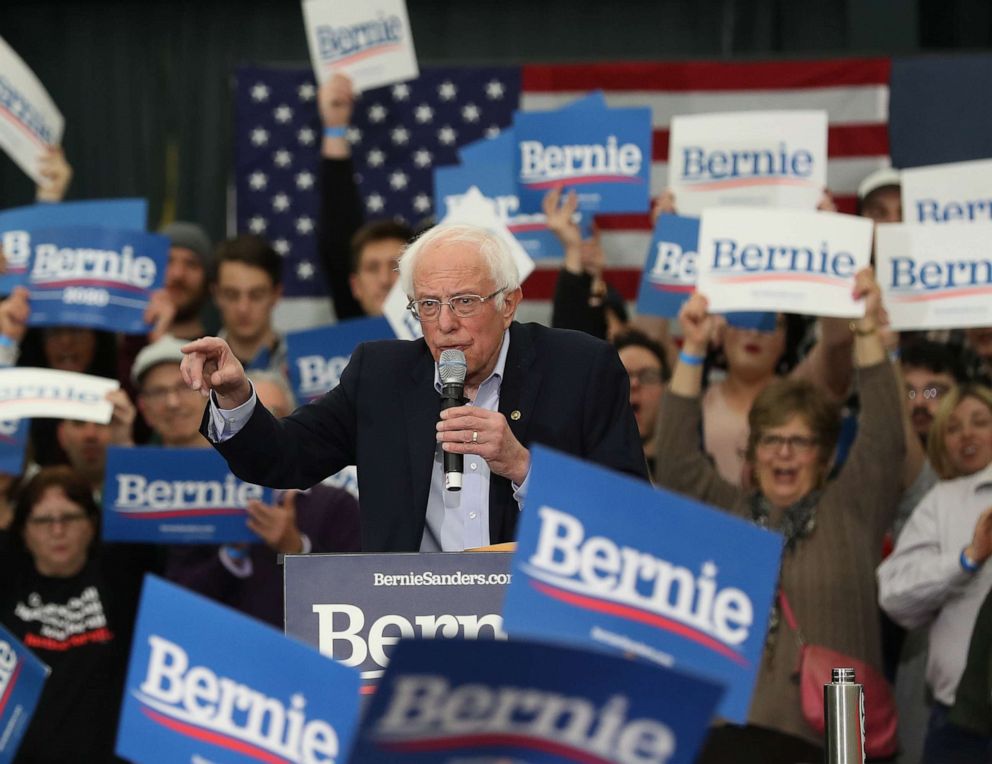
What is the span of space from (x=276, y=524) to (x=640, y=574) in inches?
103

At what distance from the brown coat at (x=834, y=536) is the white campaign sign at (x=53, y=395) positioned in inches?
62.3

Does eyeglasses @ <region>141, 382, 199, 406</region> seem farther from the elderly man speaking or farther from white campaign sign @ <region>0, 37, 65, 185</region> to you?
the elderly man speaking

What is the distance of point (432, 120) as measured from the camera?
20.6 ft

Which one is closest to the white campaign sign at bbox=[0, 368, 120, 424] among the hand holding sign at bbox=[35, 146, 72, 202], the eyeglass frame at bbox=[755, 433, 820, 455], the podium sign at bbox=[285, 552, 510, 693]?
the hand holding sign at bbox=[35, 146, 72, 202]

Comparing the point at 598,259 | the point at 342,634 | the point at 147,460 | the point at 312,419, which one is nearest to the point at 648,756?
the point at 342,634

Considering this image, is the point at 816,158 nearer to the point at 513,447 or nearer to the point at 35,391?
the point at 35,391

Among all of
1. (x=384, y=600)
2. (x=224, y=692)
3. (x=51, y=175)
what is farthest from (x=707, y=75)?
(x=224, y=692)

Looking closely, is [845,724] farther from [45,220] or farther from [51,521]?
[45,220]

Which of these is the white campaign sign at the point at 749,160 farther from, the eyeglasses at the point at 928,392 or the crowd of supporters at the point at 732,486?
the eyeglasses at the point at 928,392

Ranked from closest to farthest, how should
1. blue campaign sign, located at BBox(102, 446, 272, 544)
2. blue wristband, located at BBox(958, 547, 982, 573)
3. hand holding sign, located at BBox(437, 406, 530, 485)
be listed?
hand holding sign, located at BBox(437, 406, 530, 485) < blue wristband, located at BBox(958, 547, 982, 573) < blue campaign sign, located at BBox(102, 446, 272, 544)

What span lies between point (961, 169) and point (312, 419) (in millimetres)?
2723

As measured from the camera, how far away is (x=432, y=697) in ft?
4.66

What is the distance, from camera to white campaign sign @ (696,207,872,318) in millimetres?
4605

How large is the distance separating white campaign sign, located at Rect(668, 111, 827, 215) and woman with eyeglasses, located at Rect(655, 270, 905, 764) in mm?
610
